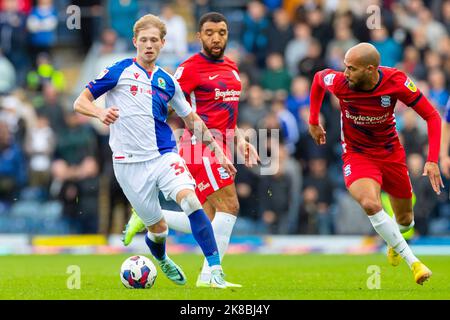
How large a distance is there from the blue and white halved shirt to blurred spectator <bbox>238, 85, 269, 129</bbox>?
371 inches

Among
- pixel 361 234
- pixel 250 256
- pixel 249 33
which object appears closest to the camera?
pixel 250 256

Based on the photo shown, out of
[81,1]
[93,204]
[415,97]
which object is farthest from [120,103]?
[81,1]

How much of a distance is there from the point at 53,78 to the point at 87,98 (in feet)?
41.8

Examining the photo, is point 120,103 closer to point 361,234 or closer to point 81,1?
point 361,234

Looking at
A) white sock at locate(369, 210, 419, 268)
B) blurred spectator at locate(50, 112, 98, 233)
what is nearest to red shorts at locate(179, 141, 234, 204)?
white sock at locate(369, 210, 419, 268)

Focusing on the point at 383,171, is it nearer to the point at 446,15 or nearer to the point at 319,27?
the point at 319,27

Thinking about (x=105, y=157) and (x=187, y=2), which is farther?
(x=187, y=2)

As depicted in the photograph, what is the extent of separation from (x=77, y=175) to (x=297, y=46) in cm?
552

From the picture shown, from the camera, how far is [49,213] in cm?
2181

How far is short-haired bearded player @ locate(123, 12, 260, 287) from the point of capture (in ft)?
41.9

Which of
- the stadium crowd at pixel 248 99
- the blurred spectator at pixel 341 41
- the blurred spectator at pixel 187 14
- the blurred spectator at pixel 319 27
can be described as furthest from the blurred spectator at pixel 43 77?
the blurred spectator at pixel 341 41

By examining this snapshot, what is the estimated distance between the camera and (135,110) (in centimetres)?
1178

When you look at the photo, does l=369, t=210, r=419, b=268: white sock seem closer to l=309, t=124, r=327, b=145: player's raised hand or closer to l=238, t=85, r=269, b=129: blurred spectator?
l=309, t=124, r=327, b=145: player's raised hand

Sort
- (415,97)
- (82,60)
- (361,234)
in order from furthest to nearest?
(82,60)
(361,234)
(415,97)
